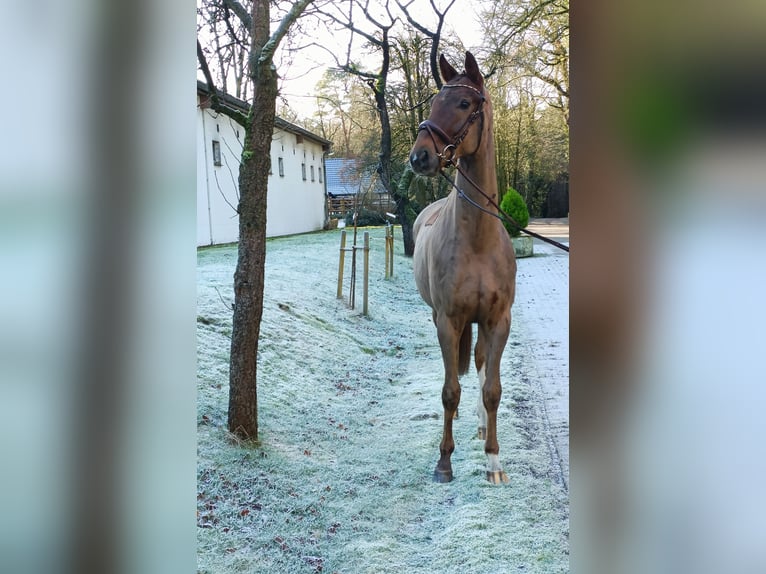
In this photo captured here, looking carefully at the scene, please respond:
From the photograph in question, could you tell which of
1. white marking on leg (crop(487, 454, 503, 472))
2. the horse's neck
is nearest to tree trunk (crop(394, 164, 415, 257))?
the horse's neck

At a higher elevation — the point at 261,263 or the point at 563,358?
the point at 261,263

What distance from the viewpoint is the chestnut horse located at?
210 centimetres

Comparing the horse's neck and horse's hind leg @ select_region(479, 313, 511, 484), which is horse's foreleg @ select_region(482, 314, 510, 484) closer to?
horse's hind leg @ select_region(479, 313, 511, 484)

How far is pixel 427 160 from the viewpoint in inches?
77.8

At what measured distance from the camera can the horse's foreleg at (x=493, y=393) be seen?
7.79 feet

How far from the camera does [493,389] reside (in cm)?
244

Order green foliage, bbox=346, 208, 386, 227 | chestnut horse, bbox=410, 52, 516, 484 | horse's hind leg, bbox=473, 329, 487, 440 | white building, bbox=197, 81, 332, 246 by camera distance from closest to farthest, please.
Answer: chestnut horse, bbox=410, 52, 516, 484 < horse's hind leg, bbox=473, 329, 487, 440 < green foliage, bbox=346, 208, 386, 227 < white building, bbox=197, 81, 332, 246

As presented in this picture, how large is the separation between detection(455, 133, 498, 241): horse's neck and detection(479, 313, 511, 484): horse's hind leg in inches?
14.1
